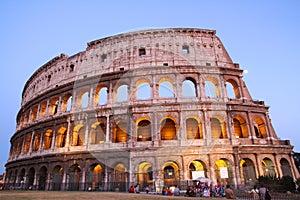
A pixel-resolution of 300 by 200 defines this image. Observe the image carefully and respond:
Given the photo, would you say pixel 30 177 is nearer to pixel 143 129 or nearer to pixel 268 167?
pixel 143 129

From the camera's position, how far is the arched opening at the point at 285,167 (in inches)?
723

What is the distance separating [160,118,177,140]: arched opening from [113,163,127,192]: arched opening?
443cm

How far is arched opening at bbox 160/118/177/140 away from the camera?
19.4 metres

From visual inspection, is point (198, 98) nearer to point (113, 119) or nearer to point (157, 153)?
point (157, 153)

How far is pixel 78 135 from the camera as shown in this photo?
21.6 m

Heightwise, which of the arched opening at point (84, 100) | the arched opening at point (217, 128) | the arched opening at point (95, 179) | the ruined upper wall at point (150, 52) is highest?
the ruined upper wall at point (150, 52)

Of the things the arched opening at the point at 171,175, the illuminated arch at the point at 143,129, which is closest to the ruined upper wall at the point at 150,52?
the illuminated arch at the point at 143,129

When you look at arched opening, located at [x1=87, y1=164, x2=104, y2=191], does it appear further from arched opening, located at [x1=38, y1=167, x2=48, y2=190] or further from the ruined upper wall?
the ruined upper wall

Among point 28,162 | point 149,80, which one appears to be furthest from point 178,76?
point 28,162

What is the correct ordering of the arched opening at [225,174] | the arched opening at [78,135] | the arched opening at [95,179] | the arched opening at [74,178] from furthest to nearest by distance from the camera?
1. the arched opening at [78,135]
2. the arched opening at [74,178]
3. the arched opening at [95,179]
4. the arched opening at [225,174]

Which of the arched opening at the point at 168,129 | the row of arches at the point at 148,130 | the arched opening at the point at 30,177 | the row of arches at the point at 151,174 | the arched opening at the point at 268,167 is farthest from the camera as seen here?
the arched opening at the point at 30,177

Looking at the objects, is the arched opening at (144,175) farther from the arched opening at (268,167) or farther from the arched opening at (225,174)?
the arched opening at (268,167)

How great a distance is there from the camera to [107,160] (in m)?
18.4

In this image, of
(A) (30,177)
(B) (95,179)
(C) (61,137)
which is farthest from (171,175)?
(A) (30,177)
